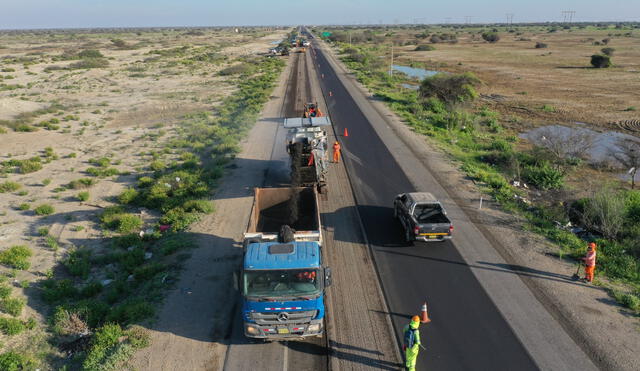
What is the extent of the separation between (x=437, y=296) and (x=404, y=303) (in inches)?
45.3

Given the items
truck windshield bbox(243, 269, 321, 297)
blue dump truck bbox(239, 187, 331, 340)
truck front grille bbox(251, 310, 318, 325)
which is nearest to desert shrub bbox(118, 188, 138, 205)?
blue dump truck bbox(239, 187, 331, 340)

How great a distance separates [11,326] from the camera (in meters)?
11.7

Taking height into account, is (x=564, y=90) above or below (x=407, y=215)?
above

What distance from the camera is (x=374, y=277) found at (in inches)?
542

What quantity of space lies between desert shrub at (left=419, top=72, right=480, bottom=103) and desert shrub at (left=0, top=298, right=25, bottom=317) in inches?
1495

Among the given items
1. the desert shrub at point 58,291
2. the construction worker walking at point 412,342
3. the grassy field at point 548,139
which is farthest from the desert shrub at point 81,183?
the grassy field at point 548,139

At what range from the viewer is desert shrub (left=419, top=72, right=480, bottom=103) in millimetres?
42094

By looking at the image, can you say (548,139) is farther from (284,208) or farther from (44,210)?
(44,210)

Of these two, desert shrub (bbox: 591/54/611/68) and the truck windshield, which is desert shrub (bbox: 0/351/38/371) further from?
desert shrub (bbox: 591/54/611/68)

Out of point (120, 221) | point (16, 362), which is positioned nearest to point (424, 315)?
point (16, 362)

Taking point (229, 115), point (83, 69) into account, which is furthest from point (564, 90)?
point (83, 69)

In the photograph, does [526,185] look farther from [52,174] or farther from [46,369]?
[52,174]

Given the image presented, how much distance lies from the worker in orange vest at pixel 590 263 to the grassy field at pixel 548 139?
760 millimetres

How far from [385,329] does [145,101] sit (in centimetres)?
4487
